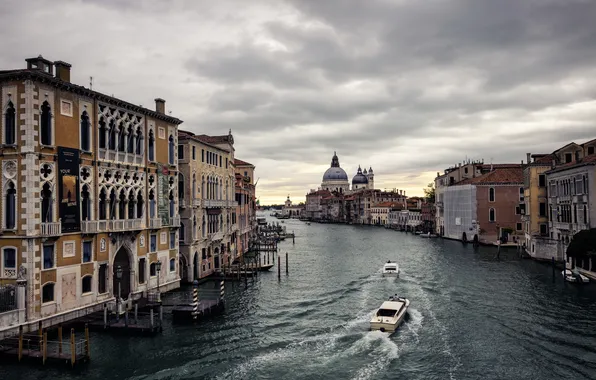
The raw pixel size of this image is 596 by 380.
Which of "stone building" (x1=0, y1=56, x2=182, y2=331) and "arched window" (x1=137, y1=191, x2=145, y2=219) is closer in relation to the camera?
"stone building" (x1=0, y1=56, x2=182, y2=331)

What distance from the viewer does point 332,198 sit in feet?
598

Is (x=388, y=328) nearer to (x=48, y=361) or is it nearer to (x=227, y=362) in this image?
(x=227, y=362)

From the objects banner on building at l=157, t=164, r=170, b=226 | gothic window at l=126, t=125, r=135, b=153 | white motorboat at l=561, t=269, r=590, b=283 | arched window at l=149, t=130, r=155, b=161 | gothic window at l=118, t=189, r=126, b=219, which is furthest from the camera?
white motorboat at l=561, t=269, r=590, b=283

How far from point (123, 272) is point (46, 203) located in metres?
7.32

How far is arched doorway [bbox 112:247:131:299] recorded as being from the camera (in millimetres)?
27556

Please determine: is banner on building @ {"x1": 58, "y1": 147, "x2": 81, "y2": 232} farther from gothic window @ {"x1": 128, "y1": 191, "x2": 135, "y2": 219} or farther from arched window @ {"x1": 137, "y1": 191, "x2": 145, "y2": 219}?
arched window @ {"x1": 137, "y1": 191, "x2": 145, "y2": 219}

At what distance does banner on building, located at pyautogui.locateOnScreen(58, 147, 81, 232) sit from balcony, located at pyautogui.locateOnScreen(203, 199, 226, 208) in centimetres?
1529

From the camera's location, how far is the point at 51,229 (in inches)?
874

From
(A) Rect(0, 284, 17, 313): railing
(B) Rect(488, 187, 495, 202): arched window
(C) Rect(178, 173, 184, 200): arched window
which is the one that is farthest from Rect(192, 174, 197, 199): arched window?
(B) Rect(488, 187, 495, 202): arched window

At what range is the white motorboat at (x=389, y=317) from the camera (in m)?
23.5

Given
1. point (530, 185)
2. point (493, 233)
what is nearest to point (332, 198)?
point (493, 233)

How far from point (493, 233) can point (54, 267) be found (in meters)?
59.2

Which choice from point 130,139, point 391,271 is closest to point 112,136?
point 130,139

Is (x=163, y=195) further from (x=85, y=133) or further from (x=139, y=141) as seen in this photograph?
(x=85, y=133)
